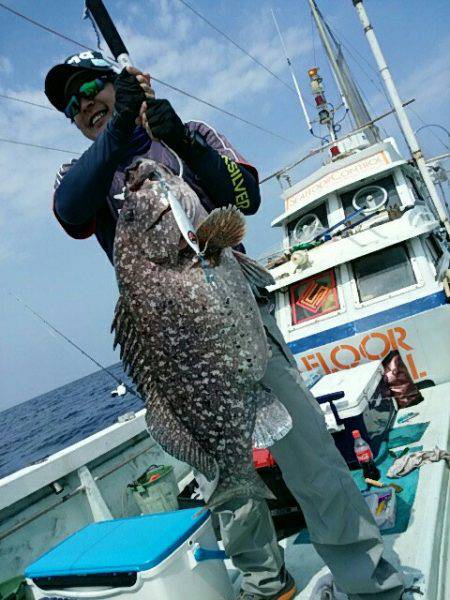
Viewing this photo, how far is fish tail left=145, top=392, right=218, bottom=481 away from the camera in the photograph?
6.60 ft

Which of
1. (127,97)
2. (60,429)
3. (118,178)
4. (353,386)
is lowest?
(60,429)

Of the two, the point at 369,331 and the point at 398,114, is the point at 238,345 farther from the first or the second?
the point at 398,114

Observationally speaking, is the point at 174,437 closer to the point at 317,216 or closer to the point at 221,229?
the point at 221,229

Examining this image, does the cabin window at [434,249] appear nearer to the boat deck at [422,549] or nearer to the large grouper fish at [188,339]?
the boat deck at [422,549]

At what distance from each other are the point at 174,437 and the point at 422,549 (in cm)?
198

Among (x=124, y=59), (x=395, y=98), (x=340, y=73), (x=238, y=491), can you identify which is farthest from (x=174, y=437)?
(x=340, y=73)

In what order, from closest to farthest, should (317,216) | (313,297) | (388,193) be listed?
(313,297)
(388,193)
(317,216)

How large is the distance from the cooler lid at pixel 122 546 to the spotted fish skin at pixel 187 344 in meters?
0.64

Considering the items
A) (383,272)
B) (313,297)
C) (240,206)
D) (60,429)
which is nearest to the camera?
(240,206)

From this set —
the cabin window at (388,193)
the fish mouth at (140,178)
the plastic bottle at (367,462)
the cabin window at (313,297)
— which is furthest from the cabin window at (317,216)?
the fish mouth at (140,178)

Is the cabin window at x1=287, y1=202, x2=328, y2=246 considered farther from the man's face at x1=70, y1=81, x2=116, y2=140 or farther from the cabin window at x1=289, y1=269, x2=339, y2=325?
the man's face at x1=70, y1=81, x2=116, y2=140

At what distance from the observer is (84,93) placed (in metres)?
2.35

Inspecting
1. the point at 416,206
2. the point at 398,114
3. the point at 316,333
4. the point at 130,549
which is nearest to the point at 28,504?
the point at 130,549

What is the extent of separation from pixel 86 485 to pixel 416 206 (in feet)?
20.8
